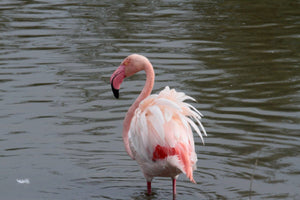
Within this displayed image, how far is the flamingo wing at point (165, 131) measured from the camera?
582 cm

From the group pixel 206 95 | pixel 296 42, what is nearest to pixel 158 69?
pixel 206 95

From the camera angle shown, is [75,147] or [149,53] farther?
[149,53]

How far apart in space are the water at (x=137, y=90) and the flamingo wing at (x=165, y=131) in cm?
56

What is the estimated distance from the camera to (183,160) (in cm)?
585


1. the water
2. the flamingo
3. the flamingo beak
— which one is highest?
the flamingo beak

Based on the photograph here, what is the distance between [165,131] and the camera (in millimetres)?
5855

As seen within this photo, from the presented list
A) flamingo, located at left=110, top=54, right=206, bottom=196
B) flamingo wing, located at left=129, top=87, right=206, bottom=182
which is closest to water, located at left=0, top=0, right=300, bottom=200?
flamingo, located at left=110, top=54, right=206, bottom=196

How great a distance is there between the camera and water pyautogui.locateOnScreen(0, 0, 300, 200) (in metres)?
6.66

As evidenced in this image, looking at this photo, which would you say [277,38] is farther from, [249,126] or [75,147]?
[75,147]

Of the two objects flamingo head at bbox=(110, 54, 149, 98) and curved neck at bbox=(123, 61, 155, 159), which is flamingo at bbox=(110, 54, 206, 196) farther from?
flamingo head at bbox=(110, 54, 149, 98)

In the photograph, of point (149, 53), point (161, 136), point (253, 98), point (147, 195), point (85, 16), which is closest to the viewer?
point (161, 136)

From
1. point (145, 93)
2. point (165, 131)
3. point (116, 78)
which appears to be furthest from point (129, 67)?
point (165, 131)

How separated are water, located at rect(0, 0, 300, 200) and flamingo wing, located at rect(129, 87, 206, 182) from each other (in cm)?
56

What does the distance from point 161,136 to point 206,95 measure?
10.9 ft
